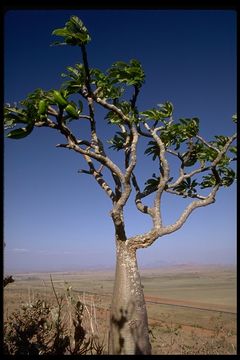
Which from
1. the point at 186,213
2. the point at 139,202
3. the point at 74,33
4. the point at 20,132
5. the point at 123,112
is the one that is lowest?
the point at 186,213

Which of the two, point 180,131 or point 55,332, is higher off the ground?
point 180,131

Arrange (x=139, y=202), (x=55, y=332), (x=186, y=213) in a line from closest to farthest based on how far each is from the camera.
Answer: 1. (x=186, y=213)
2. (x=139, y=202)
3. (x=55, y=332)

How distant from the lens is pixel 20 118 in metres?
3.62

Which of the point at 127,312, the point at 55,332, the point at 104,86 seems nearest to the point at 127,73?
the point at 104,86

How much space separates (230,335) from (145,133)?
20.4 ft

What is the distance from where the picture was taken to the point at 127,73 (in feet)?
13.4

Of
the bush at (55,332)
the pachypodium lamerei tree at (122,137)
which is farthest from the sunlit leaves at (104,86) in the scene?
the bush at (55,332)

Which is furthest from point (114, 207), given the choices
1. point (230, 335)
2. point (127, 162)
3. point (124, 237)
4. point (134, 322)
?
point (230, 335)

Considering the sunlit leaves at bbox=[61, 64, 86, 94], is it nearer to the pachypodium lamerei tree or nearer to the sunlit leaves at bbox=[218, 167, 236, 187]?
the pachypodium lamerei tree

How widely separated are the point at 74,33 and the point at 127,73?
74 cm

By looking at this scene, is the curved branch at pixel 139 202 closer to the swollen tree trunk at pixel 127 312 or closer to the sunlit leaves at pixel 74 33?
the swollen tree trunk at pixel 127 312

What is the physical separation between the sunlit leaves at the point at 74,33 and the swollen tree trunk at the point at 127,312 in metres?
2.23

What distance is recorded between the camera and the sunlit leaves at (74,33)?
366 cm

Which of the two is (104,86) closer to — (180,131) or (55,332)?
(180,131)
